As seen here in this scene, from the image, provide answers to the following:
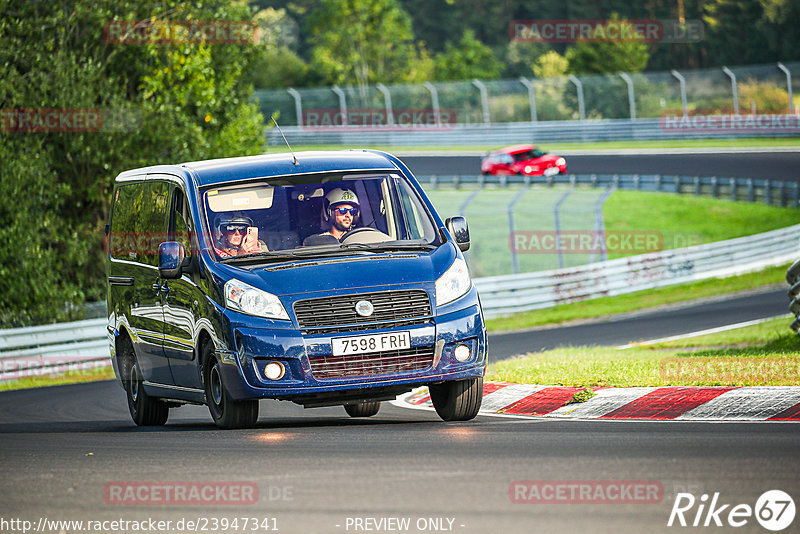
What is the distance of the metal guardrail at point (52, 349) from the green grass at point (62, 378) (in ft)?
0.26

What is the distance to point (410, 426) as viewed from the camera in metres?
9.49

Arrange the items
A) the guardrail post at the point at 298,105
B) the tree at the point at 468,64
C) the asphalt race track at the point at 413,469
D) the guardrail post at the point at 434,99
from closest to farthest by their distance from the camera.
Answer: the asphalt race track at the point at 413,469 → the guardrail post at the point at 434,99 → the guardrail post at the point at 298,105 → the tree at the point at 468,64

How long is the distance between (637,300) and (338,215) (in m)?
21.2

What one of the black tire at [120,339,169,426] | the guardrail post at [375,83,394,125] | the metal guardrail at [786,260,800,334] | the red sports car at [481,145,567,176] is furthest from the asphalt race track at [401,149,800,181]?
the black tire at [120,339,169,426]

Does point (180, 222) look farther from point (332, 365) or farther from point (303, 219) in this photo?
point (332, 365)

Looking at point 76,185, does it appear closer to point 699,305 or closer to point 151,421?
point 699,305

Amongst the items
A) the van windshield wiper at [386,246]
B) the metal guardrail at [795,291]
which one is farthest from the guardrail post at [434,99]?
the van windshield wiper at [386,246]

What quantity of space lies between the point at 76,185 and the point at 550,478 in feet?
72.1

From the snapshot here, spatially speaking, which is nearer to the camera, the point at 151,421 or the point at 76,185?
the point at 151,421

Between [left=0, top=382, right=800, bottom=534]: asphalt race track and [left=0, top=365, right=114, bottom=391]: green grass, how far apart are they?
1285 centimetres

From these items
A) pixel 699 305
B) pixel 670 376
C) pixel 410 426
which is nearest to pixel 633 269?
pixel 699 305

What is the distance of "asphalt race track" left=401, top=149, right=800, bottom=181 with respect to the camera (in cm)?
4538

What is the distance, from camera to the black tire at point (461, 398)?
9859 mm

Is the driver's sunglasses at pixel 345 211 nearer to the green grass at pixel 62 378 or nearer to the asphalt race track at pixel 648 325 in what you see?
the asphalt race track at pixel 648 325
